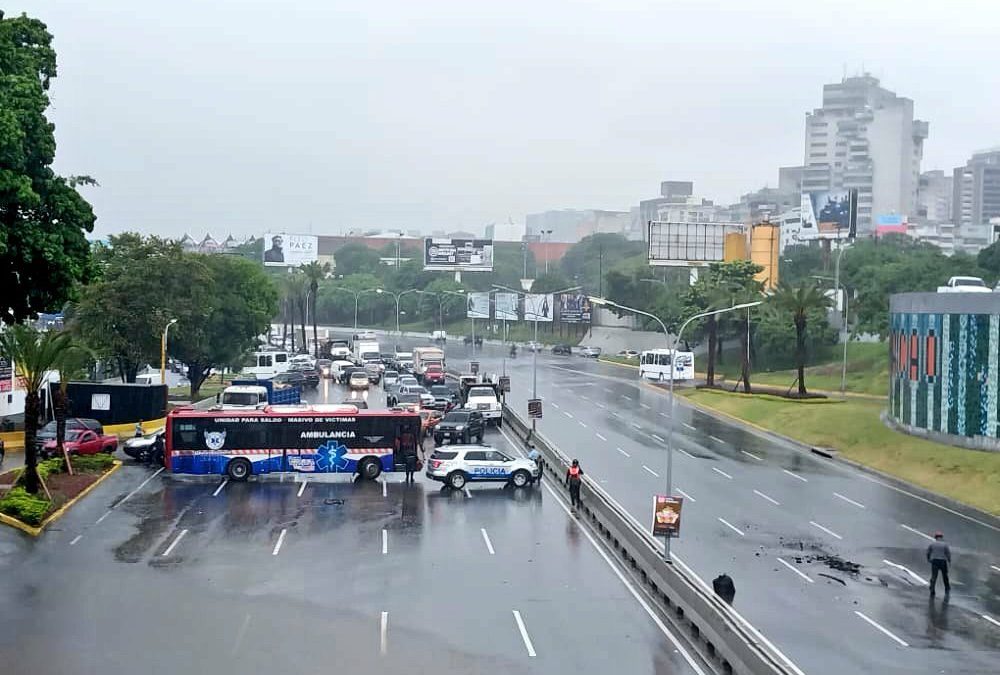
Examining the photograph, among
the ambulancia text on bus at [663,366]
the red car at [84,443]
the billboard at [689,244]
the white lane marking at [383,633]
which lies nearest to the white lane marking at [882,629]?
the white lane marking at [383,633]

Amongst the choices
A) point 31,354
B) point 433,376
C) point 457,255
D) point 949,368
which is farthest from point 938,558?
point 457,255

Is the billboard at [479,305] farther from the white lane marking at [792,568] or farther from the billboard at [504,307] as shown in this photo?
the white lane marking at [792,568]

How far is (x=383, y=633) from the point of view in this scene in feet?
77.0

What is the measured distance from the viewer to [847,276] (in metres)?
122

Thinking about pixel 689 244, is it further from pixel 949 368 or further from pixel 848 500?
pixel 848 500

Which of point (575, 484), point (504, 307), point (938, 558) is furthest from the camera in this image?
point (504, 307)

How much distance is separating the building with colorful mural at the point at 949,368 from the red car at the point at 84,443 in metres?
36.4

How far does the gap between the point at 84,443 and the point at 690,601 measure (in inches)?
1235

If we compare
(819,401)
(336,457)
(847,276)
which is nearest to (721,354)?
(847,276)

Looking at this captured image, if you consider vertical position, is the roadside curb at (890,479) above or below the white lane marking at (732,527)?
below

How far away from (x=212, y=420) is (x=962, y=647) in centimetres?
2767

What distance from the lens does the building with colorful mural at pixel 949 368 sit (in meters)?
49.5

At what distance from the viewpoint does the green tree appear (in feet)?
86.6

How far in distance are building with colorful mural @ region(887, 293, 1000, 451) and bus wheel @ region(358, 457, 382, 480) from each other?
2563cm
